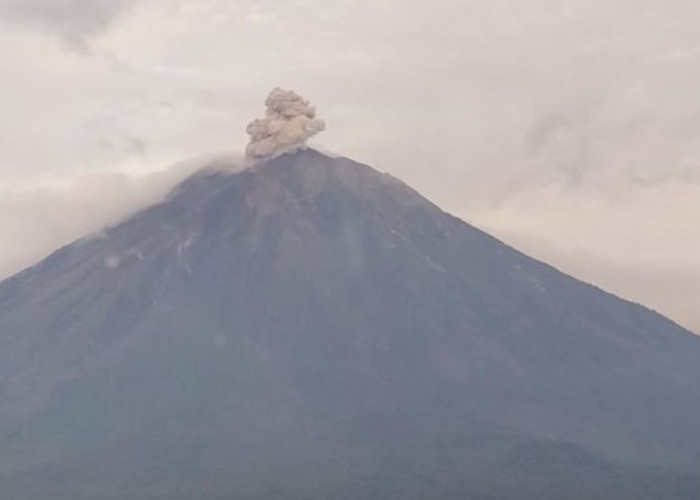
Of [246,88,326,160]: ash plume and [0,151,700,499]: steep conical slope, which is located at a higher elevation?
[246,88,326,160]: ash plume

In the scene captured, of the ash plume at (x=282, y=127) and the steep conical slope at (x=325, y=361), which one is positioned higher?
the ash plume at (x=282, y=127)

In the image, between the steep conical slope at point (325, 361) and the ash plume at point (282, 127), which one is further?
the ash plume at point (282, 127)

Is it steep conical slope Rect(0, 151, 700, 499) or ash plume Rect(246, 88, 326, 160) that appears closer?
steep conical slope Rect(0, 151, 700, 499)
